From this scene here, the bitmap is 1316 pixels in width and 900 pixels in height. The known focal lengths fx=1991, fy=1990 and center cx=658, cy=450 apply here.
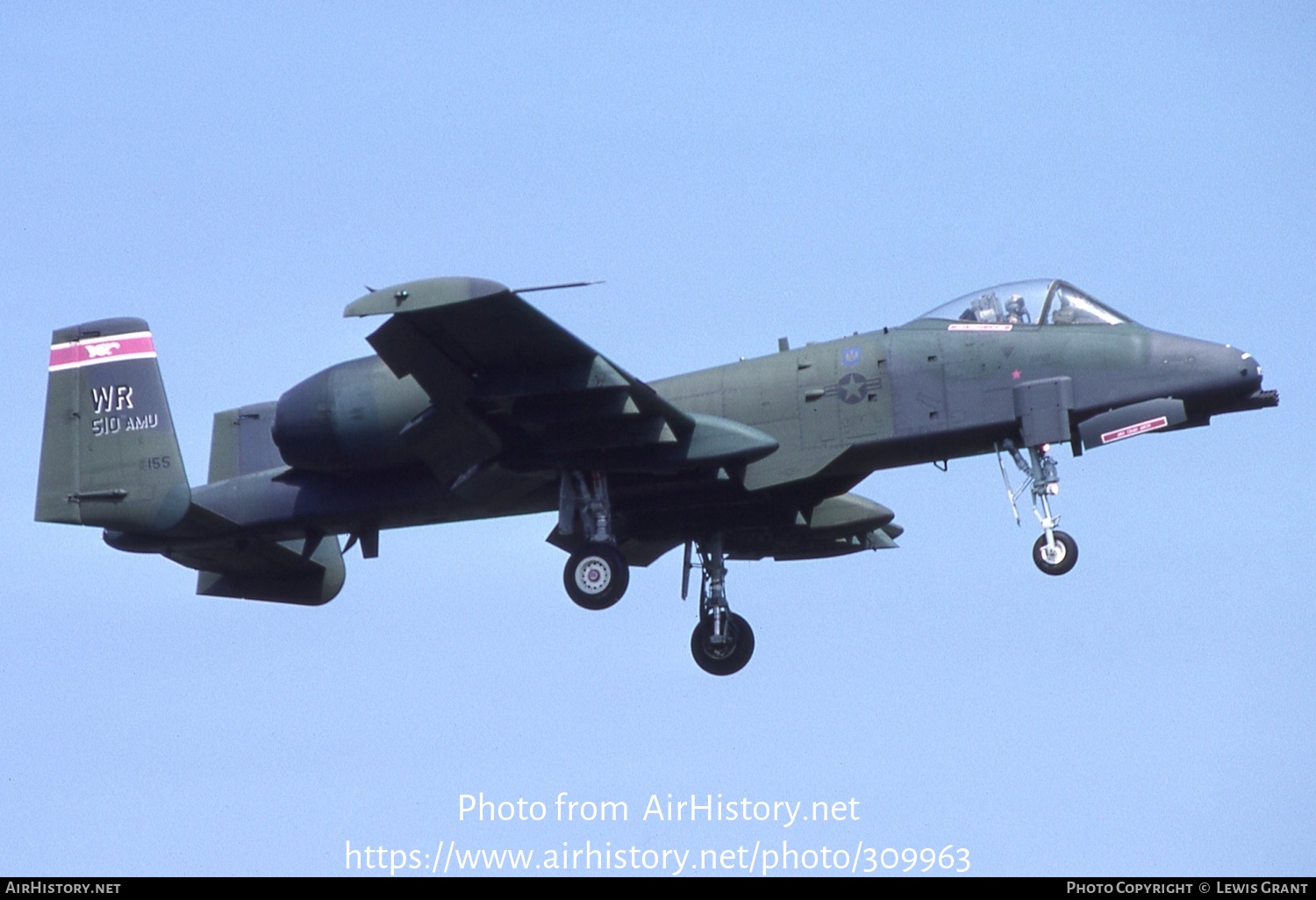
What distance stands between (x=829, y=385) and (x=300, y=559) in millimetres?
7560

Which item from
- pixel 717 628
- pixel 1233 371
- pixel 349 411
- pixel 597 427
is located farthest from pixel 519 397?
pixel 1233 371

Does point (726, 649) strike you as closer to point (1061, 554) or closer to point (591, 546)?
point (591, 546)

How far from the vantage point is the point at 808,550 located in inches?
1043

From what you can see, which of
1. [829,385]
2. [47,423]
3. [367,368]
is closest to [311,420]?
[367,368]

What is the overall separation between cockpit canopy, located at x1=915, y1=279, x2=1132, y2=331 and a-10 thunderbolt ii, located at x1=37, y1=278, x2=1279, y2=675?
3cm

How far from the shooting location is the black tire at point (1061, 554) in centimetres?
2223

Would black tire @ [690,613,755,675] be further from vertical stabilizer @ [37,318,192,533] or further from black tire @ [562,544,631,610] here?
vertical stabilizer @ [37,318,192,533]

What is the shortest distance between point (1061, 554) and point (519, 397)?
20.7ft

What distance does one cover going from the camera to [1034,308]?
22922mm

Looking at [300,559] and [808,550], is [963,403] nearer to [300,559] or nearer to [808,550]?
[808,550]

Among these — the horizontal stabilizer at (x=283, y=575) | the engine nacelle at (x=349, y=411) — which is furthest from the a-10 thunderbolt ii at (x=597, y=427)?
the horizontal stabilizer at (x=283, y=575)

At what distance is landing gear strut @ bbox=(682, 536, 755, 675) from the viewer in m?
25.4

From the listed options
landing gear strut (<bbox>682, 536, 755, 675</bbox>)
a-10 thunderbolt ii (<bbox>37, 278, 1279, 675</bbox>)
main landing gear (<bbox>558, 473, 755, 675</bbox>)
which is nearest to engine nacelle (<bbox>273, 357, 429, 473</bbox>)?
a-10 thunderbolt ii (<bbox>37, 278, 1279, 675</bbox>)
